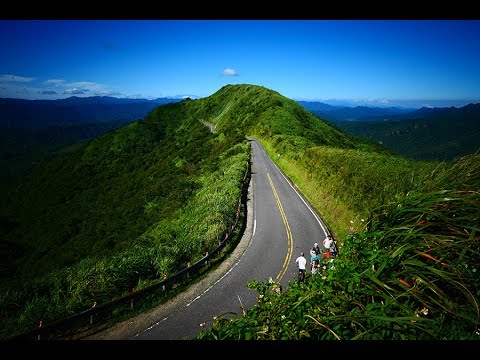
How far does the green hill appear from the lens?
1273cm

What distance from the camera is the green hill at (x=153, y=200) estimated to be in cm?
1273

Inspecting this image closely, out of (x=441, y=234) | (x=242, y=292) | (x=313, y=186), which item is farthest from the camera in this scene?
(x=313, y=186)

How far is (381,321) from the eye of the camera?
261cm

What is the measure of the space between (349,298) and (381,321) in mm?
569

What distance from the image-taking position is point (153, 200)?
43094 millimetres

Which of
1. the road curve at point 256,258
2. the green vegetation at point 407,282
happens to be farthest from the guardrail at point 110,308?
the green vegetation at point 407,282

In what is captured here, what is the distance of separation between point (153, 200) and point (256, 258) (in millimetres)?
29674

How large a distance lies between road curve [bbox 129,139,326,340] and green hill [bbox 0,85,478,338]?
6.82 feet

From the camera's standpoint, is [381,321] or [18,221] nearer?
[381,321]

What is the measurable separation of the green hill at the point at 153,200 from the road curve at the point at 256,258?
208 cm

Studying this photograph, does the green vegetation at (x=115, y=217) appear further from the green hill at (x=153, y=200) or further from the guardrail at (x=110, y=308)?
the guardrail at (x=110, y=308)

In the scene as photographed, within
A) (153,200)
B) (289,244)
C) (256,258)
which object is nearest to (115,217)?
(153,200)
